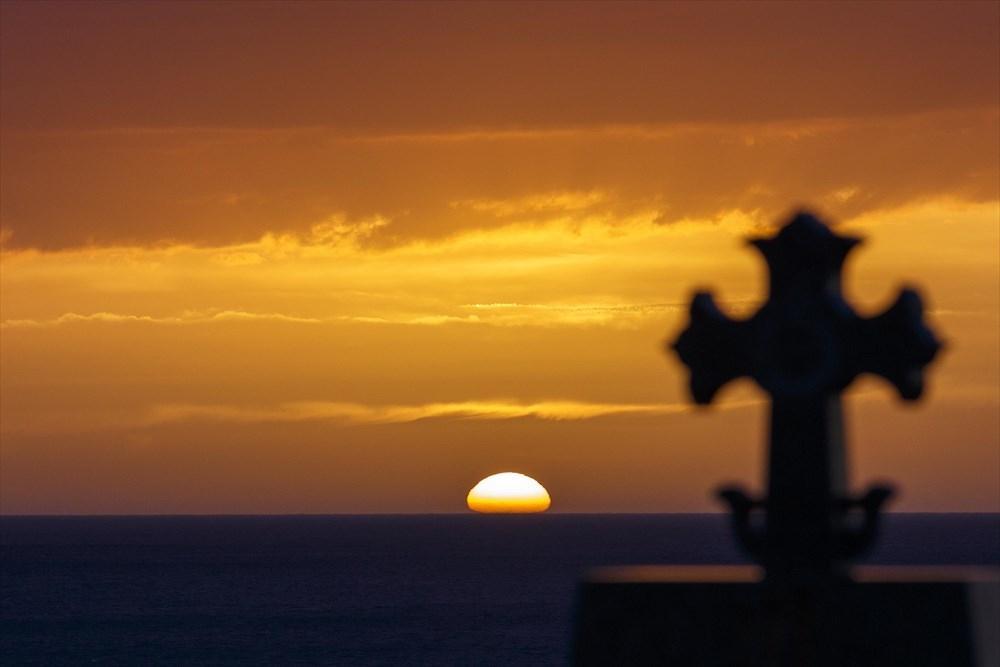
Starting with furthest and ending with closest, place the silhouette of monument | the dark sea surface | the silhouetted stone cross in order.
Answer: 1. the dark sea surface
2. the silhouetted stone cross
3. the silhouette of monument

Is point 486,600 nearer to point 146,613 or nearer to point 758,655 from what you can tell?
point 146,613

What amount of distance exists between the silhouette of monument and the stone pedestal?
0.04 ft

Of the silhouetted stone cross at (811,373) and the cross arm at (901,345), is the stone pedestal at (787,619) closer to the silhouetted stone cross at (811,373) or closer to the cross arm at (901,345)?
the silhouetted stone cross at (811,373)

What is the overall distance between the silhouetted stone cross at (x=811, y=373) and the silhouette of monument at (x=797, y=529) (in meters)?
0.01

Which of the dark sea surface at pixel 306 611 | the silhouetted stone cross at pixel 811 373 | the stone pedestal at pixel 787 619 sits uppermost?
the dark sea surface at pixel 306 611

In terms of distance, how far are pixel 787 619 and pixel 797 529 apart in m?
0.79

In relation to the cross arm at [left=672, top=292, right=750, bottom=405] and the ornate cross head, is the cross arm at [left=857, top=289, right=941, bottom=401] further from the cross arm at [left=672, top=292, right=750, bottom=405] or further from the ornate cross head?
the cross arm at [left=672, top=292, right=750, bottom=405]

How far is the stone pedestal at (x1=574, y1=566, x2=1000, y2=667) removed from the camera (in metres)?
15.6

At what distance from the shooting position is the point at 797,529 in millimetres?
16500

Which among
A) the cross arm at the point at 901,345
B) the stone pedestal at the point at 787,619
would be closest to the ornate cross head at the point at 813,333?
the cross arm at the point at 901,345

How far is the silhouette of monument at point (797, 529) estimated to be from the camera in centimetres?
1587

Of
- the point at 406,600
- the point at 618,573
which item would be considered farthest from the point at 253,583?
the point at 618,573

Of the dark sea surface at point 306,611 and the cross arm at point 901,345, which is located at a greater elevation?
the dark sea surface at point 306,611

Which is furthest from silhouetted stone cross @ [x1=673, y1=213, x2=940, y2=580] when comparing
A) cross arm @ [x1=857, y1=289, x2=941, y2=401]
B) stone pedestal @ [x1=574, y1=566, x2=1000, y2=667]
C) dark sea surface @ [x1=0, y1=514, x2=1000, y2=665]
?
dark sea surface @ [x1=0, y1=514, x2=1000, y2=665]
